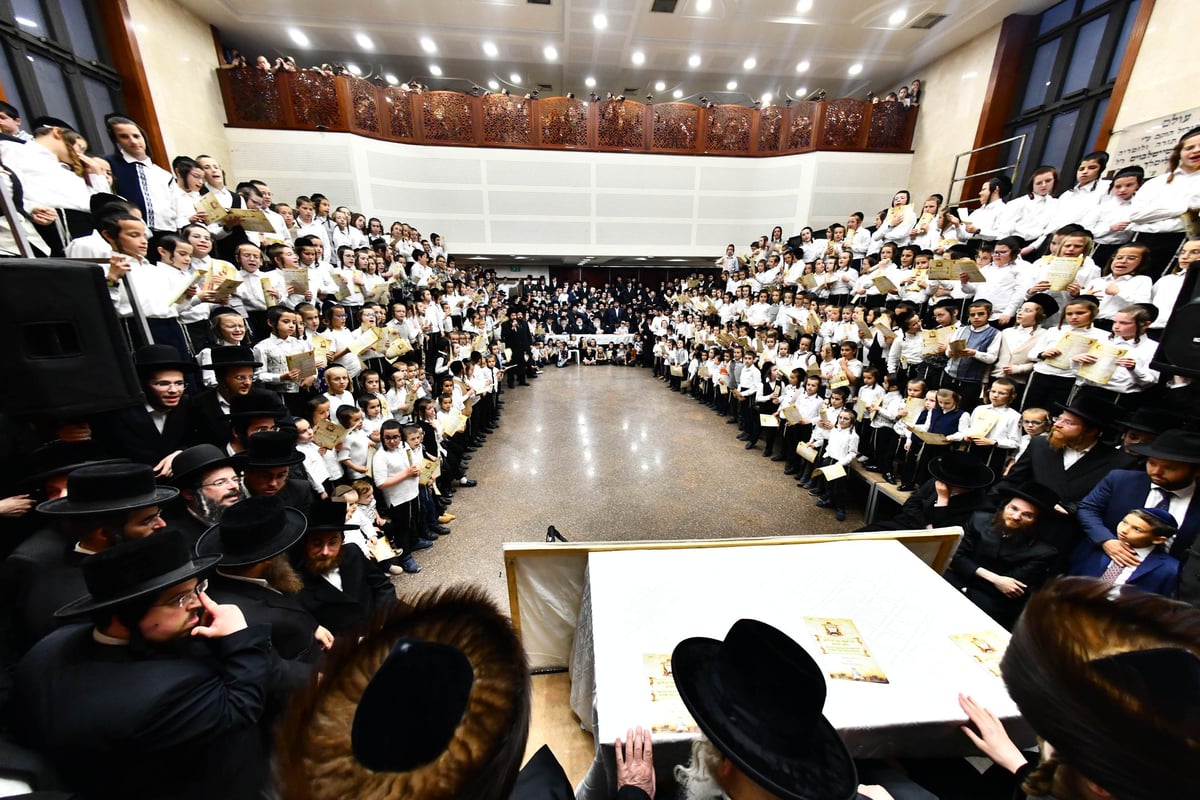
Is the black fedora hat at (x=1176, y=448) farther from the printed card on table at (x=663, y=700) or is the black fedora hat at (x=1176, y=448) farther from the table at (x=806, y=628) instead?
the printed card on table at (x=663, y=700)

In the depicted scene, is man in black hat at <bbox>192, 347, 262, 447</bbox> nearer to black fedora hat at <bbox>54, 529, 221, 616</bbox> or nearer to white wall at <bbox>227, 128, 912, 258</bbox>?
black fedora hat at <bbox>54, 529, 221, 616</bbox>

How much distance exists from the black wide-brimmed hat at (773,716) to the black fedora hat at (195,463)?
230 cm

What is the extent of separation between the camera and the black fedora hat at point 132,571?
1049 millimetres

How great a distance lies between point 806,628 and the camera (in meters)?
1.77

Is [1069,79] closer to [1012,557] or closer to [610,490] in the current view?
[1012,557]

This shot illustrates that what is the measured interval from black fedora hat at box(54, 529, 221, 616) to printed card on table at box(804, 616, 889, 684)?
2.13m

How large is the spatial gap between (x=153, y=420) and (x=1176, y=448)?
5367 millimetres

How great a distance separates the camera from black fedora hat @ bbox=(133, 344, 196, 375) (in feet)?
7.72

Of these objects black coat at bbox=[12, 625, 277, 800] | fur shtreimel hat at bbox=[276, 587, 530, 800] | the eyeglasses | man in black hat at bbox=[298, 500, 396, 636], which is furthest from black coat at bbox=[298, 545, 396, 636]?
fur shtreimel hat at bbox=[276, 587, 530, 800]

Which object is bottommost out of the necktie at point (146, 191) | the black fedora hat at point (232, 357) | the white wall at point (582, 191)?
the black fedora hat at point (232, 357)

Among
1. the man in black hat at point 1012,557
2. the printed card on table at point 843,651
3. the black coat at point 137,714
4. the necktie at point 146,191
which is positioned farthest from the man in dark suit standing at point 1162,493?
the necktie at point 146,191

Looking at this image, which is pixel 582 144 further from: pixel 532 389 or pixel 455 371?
pixel 455 371

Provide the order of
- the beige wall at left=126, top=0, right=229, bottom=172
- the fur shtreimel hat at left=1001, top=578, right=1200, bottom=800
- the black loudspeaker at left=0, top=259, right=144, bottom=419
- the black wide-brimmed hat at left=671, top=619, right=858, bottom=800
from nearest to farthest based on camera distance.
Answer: the fur shtreimel hat at left=1001, top=578, right=1200, bottom=800 → the black wide-brimmed hat at left=671, top=619, right=858, bottom=800 → the black loudspeaker at left=0, top=259, right=144, bottom=419 → the beige wall at left=126, top=0, right=229, bottom=172

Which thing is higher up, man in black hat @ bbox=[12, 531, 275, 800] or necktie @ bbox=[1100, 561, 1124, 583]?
man in black hat @ bbox=[12, 531, 275, 800]
